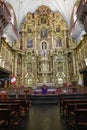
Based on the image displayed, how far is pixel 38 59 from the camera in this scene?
27797 mm

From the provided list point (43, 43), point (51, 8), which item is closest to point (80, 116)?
point (43, 43)

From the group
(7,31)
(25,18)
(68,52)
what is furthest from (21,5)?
(68,52)

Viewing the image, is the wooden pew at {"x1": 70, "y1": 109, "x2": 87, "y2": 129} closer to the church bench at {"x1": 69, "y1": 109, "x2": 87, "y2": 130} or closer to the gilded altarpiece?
the church bench at {"x1": 69, "y1": 109, "x2": 87, "y2": 130}

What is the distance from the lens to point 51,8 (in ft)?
101

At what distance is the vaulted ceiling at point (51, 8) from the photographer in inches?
1054

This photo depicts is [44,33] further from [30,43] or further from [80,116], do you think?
[80,116]

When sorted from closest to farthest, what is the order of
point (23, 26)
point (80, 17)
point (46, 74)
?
1. point (80, 17)
2. point (46, 74)
3. point (23, 26)

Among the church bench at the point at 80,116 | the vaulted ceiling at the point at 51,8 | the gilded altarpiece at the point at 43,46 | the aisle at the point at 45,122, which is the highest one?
the vaulted ceiling at the point at 51,8

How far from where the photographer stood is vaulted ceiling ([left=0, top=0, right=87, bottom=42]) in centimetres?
2676

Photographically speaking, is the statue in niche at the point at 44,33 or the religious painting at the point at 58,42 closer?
the religious painting at the point at 58,42

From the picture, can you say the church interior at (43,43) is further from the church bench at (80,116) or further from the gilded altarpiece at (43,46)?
the church bench at (80,116)

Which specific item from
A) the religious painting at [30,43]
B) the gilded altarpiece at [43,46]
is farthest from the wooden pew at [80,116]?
the religious painting at [30,43]

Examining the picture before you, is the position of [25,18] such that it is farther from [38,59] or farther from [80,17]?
[80,17]

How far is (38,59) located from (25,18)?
8551 millimetres
